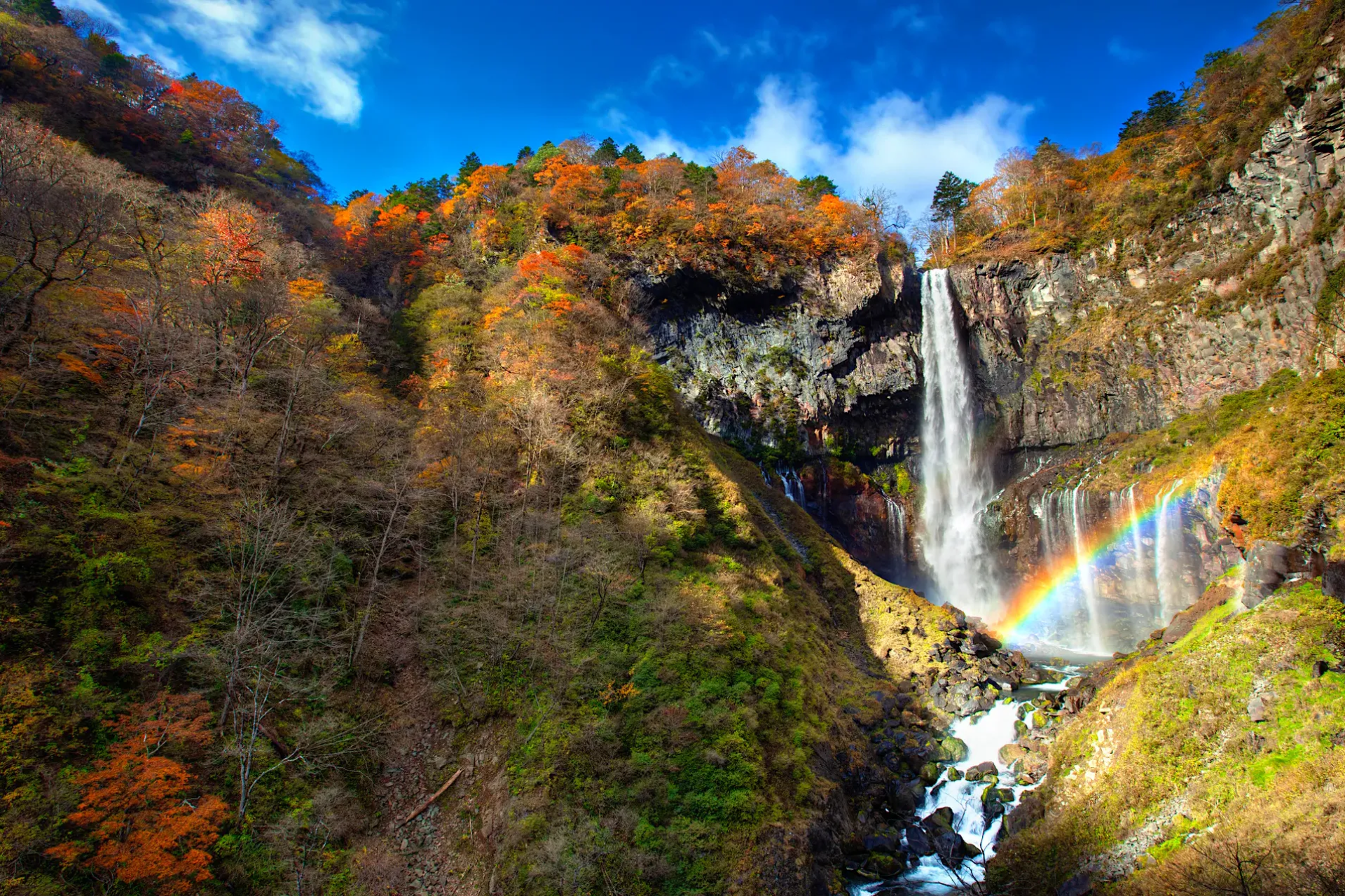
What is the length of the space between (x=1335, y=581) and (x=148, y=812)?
23.4 meters

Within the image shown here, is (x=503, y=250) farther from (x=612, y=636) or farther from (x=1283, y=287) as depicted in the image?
(x=1283, y=287)

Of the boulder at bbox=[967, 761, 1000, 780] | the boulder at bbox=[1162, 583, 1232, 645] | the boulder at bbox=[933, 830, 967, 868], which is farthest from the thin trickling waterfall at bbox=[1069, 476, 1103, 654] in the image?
the boulder at bbox=[933, 830, 967, 868]

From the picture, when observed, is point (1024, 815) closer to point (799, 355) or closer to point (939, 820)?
point (939, 820)

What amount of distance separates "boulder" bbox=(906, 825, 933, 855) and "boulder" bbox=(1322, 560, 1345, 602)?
10.6m

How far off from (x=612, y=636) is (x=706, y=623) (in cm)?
318

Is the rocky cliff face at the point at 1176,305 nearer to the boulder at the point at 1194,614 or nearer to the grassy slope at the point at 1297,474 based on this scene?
the grassy slope at the point at 1297,474

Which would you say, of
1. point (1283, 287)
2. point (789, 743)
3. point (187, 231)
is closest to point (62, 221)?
point (187, 231)

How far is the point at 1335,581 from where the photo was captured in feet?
37.2

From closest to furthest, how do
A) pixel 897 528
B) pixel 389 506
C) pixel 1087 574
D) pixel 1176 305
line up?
pixel 389 506, pixel 1087 574, pixel 1176 305, pixel 897 528

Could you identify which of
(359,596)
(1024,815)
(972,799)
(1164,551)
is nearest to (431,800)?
(359,596)

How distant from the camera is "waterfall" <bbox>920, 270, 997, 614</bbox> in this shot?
35.9 metres

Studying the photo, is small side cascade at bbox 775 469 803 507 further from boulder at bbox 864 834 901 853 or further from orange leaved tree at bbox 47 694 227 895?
orange leaved tree at bbox 47 694 227 895

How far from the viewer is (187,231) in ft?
71.3

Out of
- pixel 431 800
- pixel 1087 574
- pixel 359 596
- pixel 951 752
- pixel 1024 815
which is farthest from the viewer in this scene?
pixel 1087 574
